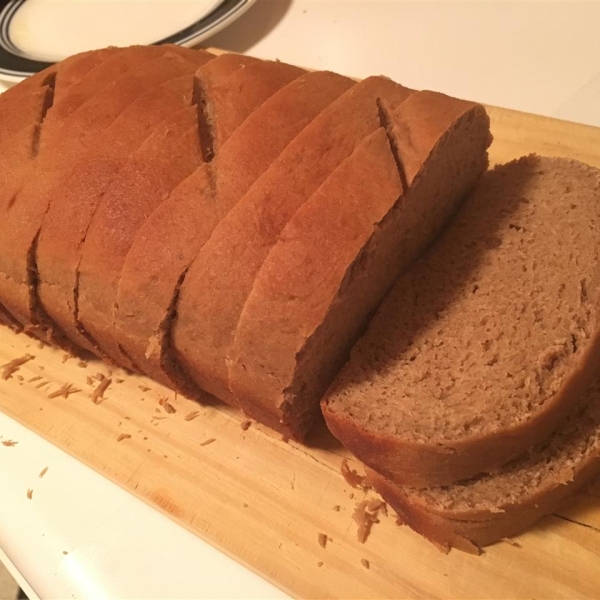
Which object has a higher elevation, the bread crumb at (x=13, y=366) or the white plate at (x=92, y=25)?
the white plate at (x=92, y=25)

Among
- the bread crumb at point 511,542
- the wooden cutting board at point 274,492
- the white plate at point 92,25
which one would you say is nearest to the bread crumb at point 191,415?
the wooden cutting board at point 274,492

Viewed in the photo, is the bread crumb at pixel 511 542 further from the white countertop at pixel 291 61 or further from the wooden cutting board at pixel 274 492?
the white countertop at pixel 291 61

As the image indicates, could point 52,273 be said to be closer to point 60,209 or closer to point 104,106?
point 60,209

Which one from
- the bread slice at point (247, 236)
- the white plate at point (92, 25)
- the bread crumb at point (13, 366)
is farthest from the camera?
the white plate at point (92, 25)

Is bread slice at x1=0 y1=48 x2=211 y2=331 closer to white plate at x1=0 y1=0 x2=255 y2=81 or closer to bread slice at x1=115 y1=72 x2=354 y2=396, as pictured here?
bread slice at x1=115 y1=72 x2=354 y2=396

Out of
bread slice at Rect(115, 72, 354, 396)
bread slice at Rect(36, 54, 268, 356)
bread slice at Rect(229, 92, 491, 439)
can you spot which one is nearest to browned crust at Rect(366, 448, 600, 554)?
bread slice at Rect(229, 92, 491, 439)

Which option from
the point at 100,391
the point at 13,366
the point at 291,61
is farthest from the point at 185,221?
the point at 291,61

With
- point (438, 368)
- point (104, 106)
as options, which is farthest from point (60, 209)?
point (438, 368)
